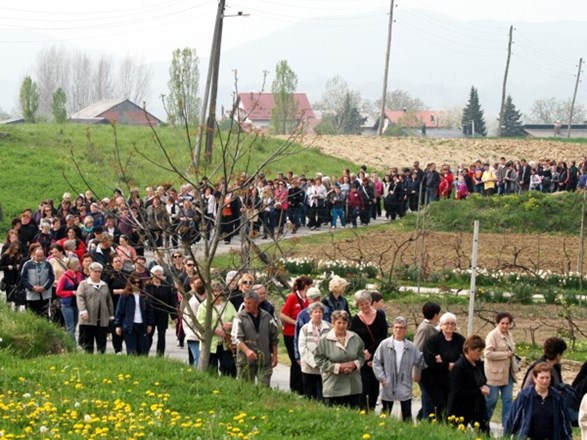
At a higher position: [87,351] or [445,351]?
[445,351]

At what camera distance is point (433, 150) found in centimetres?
5988

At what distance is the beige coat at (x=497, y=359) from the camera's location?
14297mm

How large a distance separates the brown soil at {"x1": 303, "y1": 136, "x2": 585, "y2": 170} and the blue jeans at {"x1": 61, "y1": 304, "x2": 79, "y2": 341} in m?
36.0

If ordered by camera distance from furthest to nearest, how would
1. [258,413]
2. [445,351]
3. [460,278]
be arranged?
[460,278] < [445,351] < [258,413]

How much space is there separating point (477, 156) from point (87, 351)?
4266 cm

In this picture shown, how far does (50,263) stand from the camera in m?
20.3

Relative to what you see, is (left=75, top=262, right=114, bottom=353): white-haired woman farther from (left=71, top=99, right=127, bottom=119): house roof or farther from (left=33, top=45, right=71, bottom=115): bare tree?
Answer: (left=33, top=45, right=71, bottom=115): bare tree

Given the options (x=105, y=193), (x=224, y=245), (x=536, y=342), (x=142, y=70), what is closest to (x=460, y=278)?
(x=536, y=342)

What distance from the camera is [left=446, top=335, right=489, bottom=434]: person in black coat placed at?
12.9 m

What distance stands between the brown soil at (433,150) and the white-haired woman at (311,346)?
132 ft

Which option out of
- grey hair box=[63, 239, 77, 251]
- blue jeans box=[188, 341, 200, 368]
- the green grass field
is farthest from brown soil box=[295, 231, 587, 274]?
blue jeans box=[188, 341, 200, 368]

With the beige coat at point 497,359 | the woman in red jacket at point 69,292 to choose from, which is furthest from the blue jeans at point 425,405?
the woman in red jacket at point 69,292

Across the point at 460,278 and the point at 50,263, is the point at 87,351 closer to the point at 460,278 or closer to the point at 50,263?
the point at 50,263

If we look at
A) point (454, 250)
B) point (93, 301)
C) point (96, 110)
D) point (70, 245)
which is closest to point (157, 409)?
point (93, 301)
